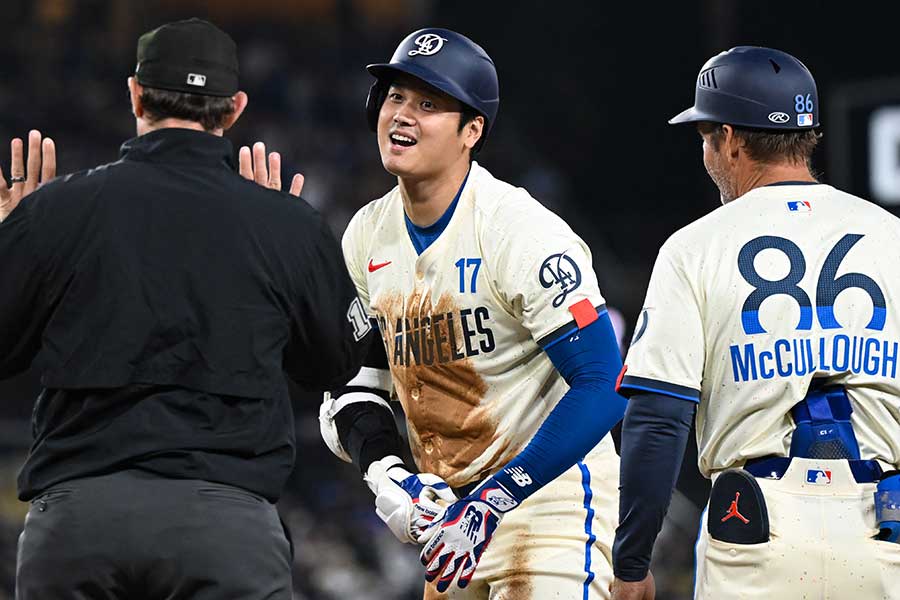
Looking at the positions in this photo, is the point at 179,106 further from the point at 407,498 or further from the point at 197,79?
the point at 407,498

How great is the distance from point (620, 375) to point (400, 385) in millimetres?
842

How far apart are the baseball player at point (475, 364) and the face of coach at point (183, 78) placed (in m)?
0.67

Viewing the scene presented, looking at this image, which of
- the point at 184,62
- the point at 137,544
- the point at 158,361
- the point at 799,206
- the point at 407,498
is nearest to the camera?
the point at 137,544

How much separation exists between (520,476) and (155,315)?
1084mm

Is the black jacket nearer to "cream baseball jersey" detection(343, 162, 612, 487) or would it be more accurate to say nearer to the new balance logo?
the new balance logo

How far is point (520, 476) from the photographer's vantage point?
146 inches

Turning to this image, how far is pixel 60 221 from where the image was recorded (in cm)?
→ 320

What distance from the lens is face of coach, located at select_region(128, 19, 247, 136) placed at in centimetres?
337

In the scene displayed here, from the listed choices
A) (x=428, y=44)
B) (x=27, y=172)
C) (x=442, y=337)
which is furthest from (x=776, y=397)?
(x=27, y=172)

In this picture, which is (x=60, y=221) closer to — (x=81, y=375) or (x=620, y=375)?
(x=81, y=375)

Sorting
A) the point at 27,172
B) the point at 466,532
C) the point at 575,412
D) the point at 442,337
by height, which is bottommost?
the point at 466,532

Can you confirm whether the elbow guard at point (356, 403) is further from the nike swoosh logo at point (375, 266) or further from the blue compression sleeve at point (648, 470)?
the blue compression sleeve at point (648, 470)

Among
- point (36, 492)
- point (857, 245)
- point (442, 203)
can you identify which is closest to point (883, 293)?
point (857, 245)

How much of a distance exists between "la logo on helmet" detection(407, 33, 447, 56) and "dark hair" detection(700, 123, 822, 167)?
0.92m
